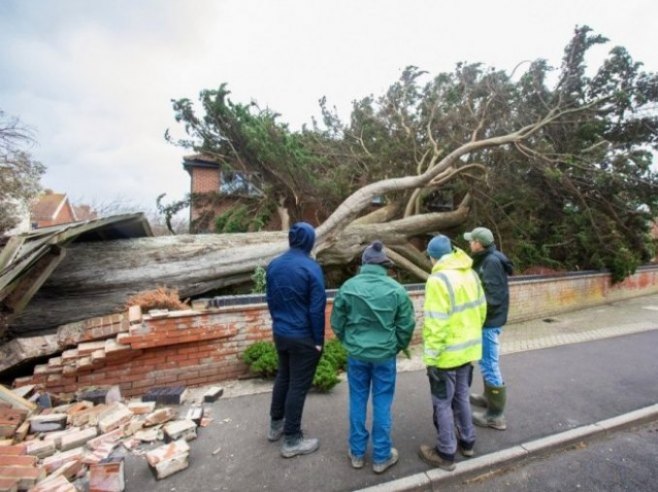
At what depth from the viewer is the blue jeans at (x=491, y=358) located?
348cm

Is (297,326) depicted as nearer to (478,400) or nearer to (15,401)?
(478,400)

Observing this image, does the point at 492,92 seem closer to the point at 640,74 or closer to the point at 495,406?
the point at 640,74

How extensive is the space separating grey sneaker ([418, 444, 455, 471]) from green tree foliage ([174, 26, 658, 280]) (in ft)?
23.2

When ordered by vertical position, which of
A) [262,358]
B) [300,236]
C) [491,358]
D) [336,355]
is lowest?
[336,355]

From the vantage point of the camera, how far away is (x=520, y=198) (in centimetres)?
1043

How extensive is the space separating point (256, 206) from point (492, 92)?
A: 26.8 ft

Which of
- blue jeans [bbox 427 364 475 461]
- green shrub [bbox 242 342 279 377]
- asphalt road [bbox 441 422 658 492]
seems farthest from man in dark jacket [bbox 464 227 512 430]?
green shrub [bbox 242 342 279 377]

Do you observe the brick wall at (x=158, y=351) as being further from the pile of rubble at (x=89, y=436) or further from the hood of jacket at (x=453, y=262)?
the hood of jacket at (x=453, y=262)

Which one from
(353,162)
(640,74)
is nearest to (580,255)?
(640,74)

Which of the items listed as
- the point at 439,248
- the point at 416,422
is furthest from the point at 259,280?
the point at 439,248

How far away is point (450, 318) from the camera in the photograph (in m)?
2.80

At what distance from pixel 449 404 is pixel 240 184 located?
1073cm

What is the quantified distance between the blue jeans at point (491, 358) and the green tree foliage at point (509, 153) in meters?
6.44

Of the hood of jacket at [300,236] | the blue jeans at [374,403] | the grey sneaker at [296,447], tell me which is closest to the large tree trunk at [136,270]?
the hood of jacket at [300,236]
